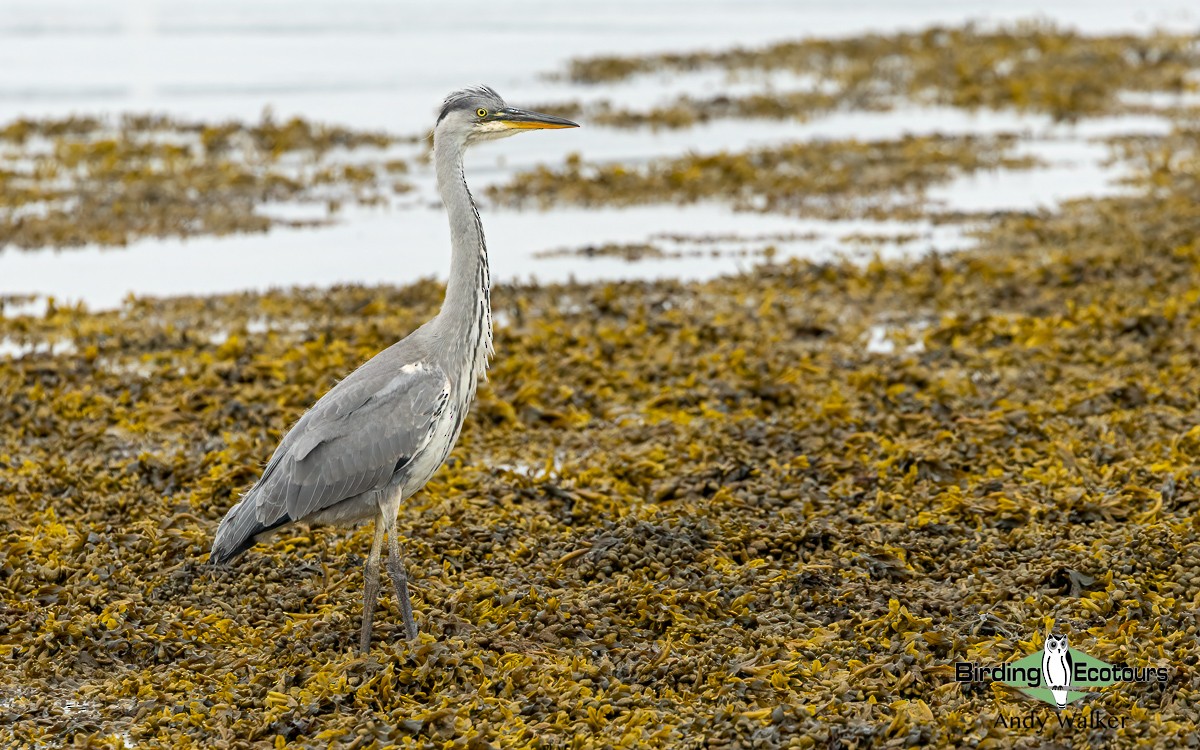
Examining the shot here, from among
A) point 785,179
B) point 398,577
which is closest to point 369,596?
point 398,577

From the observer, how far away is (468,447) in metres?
8.56

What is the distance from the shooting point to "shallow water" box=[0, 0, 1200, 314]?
14.1 meters

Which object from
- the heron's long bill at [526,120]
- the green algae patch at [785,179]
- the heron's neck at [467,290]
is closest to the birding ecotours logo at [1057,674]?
the heron's neck at [467,290]

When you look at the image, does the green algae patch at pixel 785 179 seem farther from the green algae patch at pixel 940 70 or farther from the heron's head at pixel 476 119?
the heron's head at pixel 476 119

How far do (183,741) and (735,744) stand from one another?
2.03 metres

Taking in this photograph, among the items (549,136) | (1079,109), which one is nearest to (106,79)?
(549,136)

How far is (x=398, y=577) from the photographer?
582 centimetres

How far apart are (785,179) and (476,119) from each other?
12.0m

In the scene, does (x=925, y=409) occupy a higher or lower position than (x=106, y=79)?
lower

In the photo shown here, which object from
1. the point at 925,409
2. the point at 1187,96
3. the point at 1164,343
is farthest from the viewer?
the point at 1187,96

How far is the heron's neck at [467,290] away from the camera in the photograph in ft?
20.0

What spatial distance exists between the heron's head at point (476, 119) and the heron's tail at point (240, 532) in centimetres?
187

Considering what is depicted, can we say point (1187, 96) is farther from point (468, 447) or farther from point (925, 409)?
point (468, 447)

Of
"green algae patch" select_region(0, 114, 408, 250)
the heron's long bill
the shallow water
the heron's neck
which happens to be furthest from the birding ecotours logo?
"green algae patch" select_region(0, 114, 408, 250)
